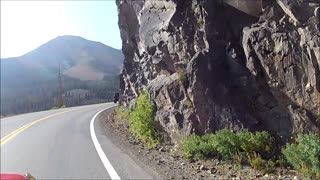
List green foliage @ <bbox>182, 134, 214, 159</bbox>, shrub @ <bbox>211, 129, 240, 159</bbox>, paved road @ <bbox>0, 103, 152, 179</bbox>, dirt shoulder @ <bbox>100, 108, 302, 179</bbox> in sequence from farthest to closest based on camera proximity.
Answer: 1. green foliage @ <bbox>182, 134, 214, 159</bbox>
2. shrub @ <bbox>211, 129, 240, 159</bbox>
3. paved road @ <bbox>0, 103, 152, 179</bbox>
4. dirt shoulder @ <bbox>100, 108, 302, 179</bbox>

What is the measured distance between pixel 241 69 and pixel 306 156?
13.2ft

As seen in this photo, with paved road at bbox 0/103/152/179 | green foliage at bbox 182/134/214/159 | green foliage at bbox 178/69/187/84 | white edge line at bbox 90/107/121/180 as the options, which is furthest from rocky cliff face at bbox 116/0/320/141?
paved road at bbox 0/103/152/179

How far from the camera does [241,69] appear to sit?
467 inches

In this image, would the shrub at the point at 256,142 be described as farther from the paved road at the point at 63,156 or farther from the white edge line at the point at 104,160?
the white edge line at the point at 104,160

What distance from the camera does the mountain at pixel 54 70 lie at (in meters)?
104

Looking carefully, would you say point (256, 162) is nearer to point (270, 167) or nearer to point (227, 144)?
point (270, 167)

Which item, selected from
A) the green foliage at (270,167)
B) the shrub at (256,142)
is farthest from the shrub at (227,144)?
the green foliage at (270,167)

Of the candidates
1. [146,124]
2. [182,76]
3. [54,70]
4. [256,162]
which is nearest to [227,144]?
[256,162]

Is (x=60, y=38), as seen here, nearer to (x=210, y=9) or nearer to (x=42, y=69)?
(x=42, y=69)

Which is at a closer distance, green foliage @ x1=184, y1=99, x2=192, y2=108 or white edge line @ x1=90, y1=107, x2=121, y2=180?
white edge line @ x1=90, y1=107, x2=121, y2=180

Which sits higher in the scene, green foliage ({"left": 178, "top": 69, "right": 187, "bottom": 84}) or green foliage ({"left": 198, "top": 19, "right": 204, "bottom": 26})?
green foliage ({"left": 198, "top": 19, "right": 204, "bottom": 26})

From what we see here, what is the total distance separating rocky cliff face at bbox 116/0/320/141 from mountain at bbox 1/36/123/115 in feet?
249

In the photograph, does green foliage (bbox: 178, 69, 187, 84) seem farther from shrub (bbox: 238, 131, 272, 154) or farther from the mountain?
the mountain

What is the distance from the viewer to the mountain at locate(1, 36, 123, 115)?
10388 cm
